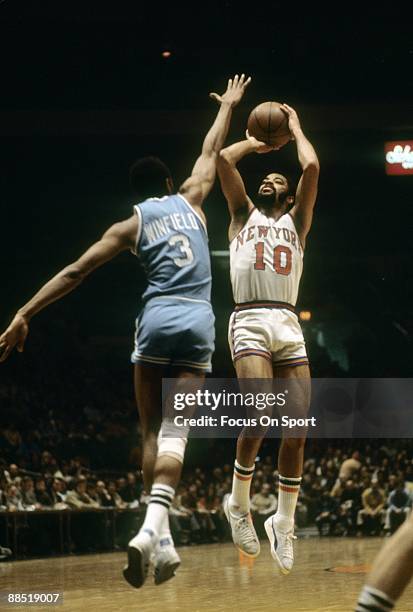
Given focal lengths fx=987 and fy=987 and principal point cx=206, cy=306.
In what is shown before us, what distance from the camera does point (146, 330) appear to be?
5.66 metres

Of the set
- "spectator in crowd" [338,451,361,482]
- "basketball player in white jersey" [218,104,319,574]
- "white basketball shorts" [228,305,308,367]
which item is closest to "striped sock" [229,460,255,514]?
"basketball player in white jersey" [218,104,319,574]

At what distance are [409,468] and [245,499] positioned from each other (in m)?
11.1

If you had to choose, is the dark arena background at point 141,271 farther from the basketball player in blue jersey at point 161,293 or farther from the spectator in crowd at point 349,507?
the basketball player in blue jersey at point 161,293

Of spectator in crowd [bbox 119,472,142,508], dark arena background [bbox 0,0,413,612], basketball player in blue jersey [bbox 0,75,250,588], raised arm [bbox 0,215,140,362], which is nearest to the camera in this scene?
raised arm [bbox 0,215,140,362]

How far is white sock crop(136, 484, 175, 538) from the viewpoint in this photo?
5.24 m

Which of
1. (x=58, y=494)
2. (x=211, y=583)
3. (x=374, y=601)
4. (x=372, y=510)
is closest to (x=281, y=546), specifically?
(x=374, y=601)

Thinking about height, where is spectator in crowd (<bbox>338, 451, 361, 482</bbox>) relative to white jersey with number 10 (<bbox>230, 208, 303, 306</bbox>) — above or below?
below

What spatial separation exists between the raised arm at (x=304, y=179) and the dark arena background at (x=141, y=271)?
3286mm

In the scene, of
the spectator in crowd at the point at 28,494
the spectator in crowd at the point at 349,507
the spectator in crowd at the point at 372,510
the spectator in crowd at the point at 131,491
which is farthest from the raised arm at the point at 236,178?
the spectator in crowd at the point at 349,507

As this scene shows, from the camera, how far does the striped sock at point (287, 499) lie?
6641 millimetres

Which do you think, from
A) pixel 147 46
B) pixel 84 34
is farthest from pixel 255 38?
pixel 84 34

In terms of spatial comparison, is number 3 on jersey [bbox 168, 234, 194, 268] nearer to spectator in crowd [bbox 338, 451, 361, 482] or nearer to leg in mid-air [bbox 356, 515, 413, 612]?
leg in mid-air [bbox 356, 515, 413, 612]

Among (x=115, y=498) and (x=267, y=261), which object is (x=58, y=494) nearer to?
(x=115, y=498)

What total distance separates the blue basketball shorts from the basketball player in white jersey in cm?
93
